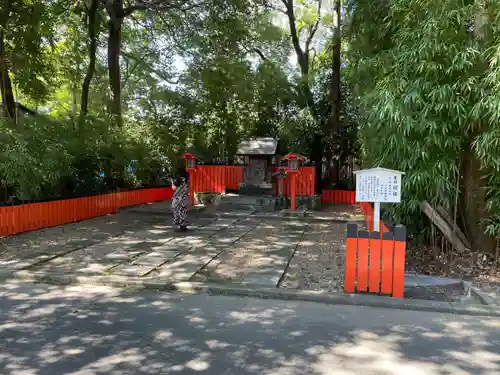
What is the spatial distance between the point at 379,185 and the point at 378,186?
0.02 metres

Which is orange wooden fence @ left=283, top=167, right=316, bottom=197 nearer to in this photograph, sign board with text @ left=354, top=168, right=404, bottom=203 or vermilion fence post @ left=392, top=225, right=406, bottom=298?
sign board with text @ left=354, top=168, right=404, bottom=203

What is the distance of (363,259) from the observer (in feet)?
17.3

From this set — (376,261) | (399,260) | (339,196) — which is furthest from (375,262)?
(339,196)

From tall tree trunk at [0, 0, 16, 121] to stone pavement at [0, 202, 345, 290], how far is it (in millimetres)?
3442

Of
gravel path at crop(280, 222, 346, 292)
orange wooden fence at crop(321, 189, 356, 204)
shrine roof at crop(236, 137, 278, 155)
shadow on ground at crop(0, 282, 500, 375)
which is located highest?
shrine roof at crop(236, 137, 278, 155)

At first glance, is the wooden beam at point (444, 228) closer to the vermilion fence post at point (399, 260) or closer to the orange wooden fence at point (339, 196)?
the vermilion fence post at point (399, 260)

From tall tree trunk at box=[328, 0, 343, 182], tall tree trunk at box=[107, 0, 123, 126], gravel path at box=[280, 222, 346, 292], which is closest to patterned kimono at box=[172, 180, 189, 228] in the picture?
gravel path at box=[280, 222, 346, 292]

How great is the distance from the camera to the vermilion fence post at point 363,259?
5266 millimetres

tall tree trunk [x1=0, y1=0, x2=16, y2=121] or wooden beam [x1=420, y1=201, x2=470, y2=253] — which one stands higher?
tall tree trunk [x1=0, y1=0, x2=16, y2=121]

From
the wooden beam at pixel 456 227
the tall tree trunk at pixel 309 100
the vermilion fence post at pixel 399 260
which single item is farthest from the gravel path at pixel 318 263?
the tall tree trunk at pixel 309 100

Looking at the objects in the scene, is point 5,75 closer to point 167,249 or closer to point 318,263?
point 167,249

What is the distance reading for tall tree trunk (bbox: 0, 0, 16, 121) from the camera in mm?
9469

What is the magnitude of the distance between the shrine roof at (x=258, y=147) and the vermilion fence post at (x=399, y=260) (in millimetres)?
9900

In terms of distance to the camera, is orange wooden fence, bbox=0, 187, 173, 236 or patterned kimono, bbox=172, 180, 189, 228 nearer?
orange wooden fence, bbox=0, 187, 173, 236
